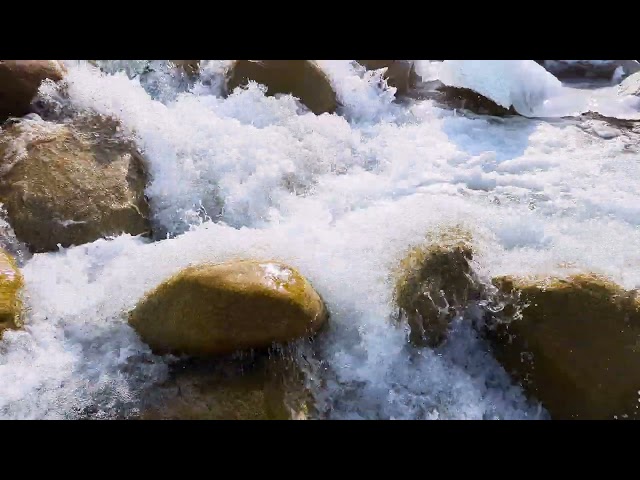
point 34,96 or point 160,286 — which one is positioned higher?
point 34,96

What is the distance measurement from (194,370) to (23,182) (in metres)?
2.29

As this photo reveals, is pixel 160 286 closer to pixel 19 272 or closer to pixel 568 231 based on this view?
pixel 19 272

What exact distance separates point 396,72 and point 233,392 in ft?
17.7

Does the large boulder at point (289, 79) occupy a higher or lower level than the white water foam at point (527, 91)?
higher

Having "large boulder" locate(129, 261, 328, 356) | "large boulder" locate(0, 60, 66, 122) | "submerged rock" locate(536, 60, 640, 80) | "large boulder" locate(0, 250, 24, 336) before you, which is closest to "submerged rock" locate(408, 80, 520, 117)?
"submerged rock" locate(536, 60, 640, 80)

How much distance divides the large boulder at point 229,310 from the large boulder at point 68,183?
4.43 ft

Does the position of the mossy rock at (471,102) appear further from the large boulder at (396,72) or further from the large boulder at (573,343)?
the large boulder at (573,343)

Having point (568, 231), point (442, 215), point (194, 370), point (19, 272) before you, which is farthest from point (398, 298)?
point (19, 272)

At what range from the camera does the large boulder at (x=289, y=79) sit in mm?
6199

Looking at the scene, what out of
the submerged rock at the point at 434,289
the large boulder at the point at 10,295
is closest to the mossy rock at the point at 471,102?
the submerged rock at the point at 434,289

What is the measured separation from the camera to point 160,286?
3.32 m

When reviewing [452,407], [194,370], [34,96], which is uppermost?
[34,96]

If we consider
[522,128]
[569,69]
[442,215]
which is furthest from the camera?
[569,69]

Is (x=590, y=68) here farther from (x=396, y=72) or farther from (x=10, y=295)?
(x=10, y=295)
